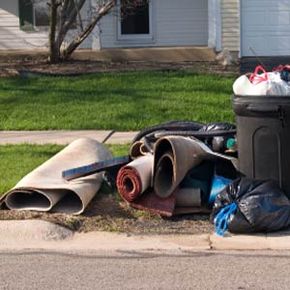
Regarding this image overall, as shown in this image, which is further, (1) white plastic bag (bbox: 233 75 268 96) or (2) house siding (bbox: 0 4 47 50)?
(2) house siding (bbox: 0 4 47 50)

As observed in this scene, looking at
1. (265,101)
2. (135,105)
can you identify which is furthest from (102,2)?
(265,101)

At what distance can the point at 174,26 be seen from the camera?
749 inches

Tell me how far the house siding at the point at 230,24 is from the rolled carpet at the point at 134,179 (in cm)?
1070

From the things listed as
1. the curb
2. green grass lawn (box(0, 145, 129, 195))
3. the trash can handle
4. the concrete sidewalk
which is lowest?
the curb

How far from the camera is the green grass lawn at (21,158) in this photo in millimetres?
9195

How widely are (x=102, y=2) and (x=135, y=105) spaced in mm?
5535

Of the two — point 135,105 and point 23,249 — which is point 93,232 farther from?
point 135,105

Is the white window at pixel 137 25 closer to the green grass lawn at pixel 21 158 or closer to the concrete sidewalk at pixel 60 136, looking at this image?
the concrete sidewalk at pixel 60 136

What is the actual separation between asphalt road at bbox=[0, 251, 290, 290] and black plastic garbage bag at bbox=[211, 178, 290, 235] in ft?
Answer: 1.40

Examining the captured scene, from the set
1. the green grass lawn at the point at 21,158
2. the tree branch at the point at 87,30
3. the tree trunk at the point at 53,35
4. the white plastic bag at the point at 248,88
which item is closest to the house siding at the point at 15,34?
the tree branch at the point at 87,30

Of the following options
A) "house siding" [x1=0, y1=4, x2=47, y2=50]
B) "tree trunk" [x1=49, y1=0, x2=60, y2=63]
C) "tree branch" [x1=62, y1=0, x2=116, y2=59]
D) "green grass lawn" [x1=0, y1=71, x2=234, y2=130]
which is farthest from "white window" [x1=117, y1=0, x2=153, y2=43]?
"green grass lawn" [x1=0, y1=71, x2=234, y2=130]

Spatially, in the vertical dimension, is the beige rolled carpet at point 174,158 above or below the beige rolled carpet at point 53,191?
above

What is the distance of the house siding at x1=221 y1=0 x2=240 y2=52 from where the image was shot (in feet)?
59.9

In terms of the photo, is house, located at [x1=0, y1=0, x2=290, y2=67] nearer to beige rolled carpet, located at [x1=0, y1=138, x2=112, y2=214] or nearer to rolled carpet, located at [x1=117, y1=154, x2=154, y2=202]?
beige rolled carpet, located at [x1=0, y1=138, x2=112, y2=214]
